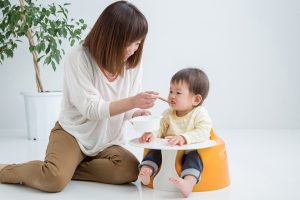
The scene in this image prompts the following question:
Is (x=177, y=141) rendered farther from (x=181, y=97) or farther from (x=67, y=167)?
(x=67, y=167)

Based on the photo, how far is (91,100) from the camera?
1980 millimetres

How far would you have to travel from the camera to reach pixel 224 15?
12.3ft

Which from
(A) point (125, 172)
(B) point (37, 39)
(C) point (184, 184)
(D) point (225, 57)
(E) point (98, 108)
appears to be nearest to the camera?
(C) point (184, 184)

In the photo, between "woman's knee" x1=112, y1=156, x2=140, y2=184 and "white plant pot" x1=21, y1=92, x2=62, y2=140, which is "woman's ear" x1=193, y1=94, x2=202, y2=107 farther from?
"white plant pot" x1=21, y1=92, x2=62, y2=140

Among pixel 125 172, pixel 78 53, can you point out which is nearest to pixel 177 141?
pixel 125 172

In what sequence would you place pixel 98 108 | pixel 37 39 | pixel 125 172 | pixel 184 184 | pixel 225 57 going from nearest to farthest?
1. pixel 184 184
2. pixel 98 108
3. pixel 125 172
4. pixel 37 39
5. pixel 225 57

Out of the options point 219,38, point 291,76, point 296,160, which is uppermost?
point 219,38

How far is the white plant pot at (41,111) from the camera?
3.32 meters

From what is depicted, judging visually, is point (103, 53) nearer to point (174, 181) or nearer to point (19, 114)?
point (174, 181)

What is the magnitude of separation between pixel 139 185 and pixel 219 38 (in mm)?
1918

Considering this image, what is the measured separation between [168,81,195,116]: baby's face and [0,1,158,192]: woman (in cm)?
13

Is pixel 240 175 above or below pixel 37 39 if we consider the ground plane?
below

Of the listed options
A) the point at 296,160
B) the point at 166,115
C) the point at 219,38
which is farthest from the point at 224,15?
the point at 166,115

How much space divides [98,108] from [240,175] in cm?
74
